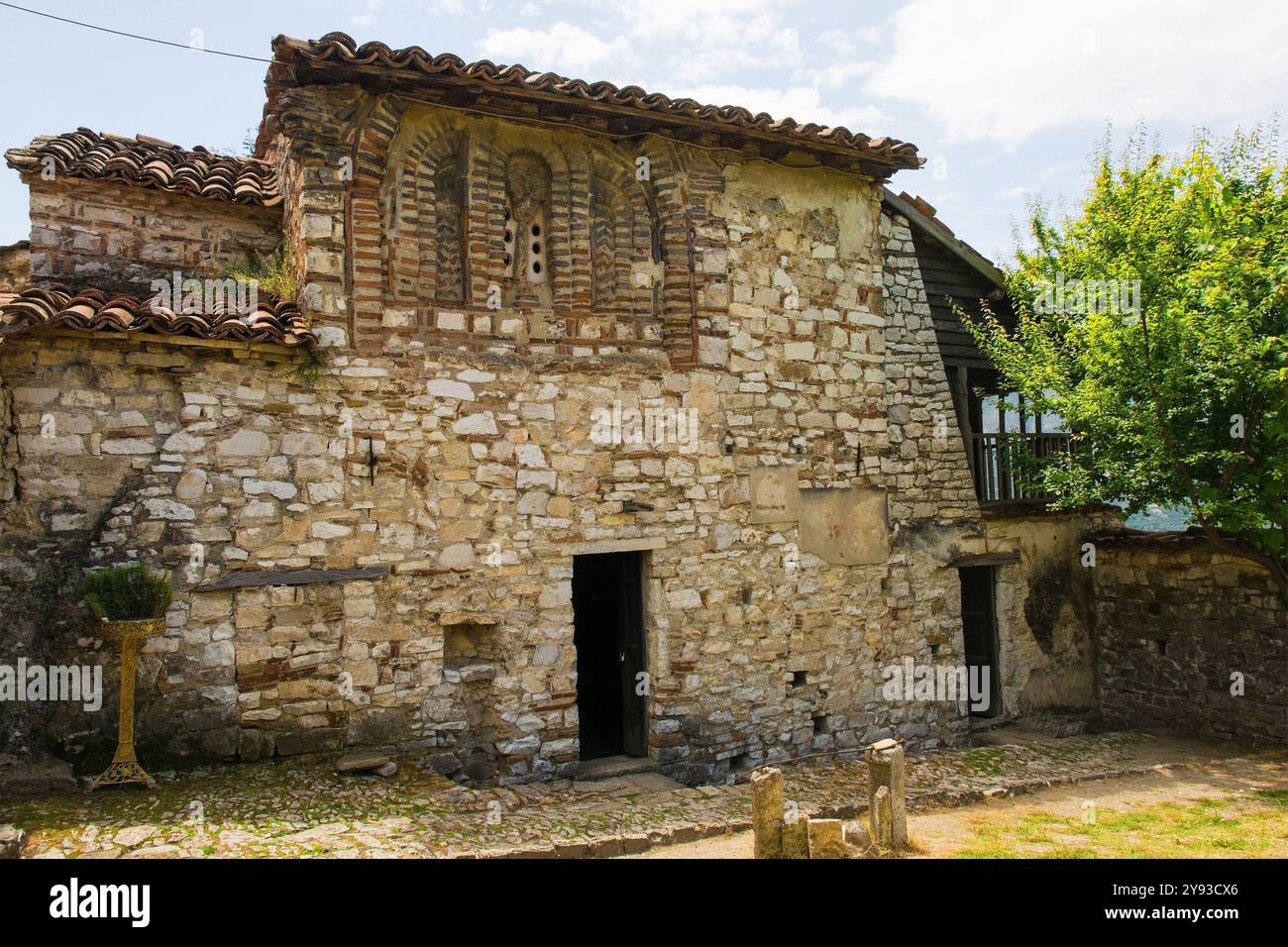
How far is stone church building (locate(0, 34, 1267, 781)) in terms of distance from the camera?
6.64 metres

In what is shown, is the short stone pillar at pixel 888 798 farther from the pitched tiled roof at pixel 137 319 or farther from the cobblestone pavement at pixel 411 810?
the pitched tiled roof at pixel 137 319

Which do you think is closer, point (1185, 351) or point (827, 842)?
point (827, 842)

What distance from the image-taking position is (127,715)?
6.12m

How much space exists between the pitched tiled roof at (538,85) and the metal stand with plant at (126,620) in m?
4.09

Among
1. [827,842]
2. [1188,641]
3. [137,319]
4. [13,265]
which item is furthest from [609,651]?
[13,265]

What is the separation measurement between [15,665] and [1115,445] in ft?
33.3

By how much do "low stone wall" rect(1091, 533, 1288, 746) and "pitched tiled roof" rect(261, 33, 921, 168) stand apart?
5752 mm

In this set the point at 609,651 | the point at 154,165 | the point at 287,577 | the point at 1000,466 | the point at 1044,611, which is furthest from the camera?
the point at 1044,611

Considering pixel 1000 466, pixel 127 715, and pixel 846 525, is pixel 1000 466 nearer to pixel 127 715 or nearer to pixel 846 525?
pixel 846 525

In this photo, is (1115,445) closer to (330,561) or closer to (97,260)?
(330,561)

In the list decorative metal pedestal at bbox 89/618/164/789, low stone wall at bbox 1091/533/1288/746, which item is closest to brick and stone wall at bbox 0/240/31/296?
decorative metal pedestal at bbox 89/618/164/789

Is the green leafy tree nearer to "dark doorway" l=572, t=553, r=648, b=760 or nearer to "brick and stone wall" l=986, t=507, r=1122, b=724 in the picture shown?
"brick and stone wall" l=986, t=507, r=1122, b=724

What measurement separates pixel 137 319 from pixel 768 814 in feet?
18.4
